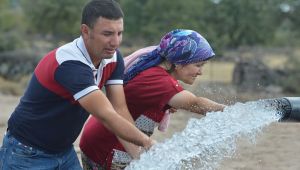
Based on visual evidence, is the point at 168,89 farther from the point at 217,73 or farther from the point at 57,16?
the point at 57,16

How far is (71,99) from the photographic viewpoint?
291cm

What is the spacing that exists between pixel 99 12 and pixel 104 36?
4.3 inches

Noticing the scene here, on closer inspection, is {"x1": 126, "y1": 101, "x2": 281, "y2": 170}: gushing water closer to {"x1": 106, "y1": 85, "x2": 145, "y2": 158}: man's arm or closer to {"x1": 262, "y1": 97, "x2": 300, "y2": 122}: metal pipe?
{"x1": 262, "y1": 97, "x2": 300, "y2": 122}: metal pipe

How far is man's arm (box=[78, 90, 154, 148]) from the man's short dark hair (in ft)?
1.11

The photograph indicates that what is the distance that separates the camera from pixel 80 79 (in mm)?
2707

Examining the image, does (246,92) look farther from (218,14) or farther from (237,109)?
(218,14)

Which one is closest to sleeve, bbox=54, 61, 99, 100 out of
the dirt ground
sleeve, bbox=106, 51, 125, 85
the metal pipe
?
sleeve, bbox=106, 51, 125, 85

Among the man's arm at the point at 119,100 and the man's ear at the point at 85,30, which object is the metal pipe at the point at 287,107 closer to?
the man's arm at the point at 119,100

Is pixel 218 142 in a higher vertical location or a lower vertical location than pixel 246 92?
higher

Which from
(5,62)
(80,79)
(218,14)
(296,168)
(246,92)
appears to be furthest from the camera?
(218,14)

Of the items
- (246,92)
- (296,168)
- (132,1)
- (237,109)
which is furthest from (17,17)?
(237,109)

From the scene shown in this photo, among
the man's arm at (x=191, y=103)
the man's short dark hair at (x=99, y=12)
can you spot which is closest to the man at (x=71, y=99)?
the man's short dark hair at (x=99, y=12)

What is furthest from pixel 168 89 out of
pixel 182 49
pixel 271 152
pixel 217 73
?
pixel 217 73

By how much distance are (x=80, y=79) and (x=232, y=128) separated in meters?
0.75
